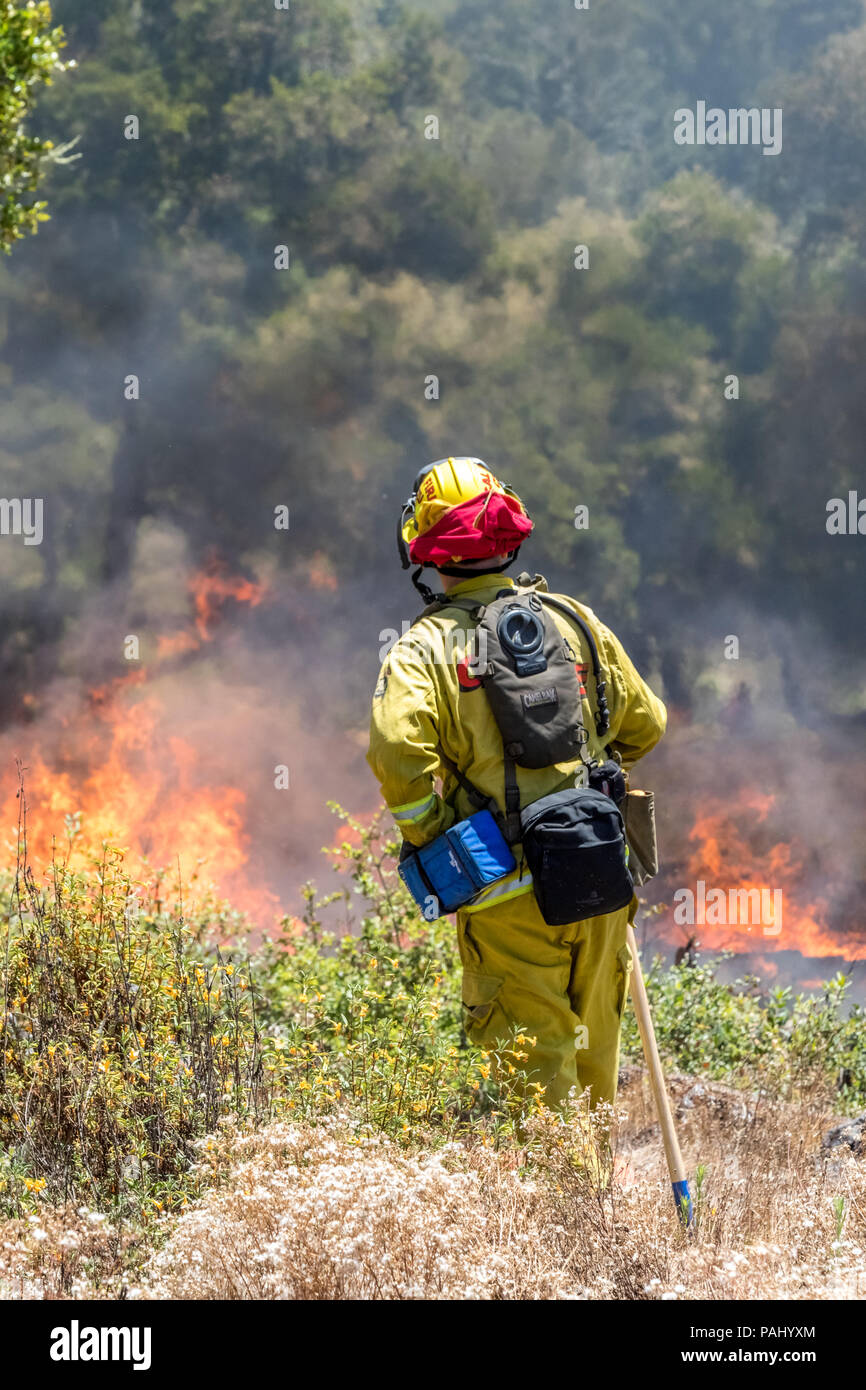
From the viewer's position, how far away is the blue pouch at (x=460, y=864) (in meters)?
3.52

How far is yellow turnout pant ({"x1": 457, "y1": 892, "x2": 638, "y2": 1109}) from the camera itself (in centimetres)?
365

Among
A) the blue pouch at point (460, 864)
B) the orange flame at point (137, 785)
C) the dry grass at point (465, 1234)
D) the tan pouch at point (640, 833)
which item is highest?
the orange flame at point (137, 785)

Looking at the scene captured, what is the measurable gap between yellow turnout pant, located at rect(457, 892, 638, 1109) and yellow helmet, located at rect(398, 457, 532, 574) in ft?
3.47

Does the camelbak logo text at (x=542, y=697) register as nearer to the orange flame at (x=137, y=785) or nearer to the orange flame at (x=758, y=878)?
the orange flame at (x=758, y=878)

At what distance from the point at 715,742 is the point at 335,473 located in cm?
325

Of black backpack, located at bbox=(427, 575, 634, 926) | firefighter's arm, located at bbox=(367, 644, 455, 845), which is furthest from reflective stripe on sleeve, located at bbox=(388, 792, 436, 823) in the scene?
black backpack, located at bbox=(427, 575, 634, 926)

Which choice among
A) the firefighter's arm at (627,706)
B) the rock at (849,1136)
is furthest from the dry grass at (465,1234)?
the firefighter's arm at (627,706)

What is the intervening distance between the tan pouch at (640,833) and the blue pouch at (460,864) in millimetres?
629

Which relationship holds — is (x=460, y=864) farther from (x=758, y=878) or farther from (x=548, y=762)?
(x=758, y=878)

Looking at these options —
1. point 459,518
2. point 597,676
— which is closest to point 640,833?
point 597,676

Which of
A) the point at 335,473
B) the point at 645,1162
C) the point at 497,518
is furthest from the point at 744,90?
the point at 645,1162
